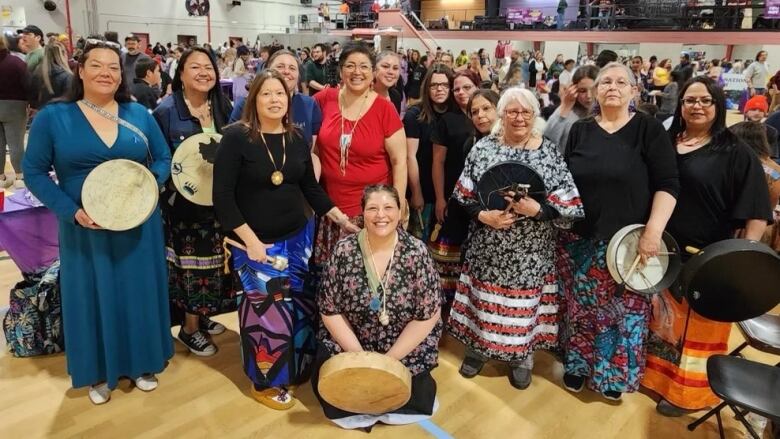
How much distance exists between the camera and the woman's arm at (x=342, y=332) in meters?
2.24

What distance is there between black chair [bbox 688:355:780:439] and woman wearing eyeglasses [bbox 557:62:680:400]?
0.45m

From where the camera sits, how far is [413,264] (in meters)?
2.25

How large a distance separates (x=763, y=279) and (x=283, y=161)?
6.22ft

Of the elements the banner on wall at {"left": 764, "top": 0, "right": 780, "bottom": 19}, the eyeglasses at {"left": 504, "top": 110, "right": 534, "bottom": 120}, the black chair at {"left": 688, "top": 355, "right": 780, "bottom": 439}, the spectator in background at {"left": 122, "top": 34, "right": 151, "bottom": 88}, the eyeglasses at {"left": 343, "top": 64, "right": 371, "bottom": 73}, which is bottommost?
the black chair at {"left": 688, "top": 355, "right": 780, "bottom": 439}

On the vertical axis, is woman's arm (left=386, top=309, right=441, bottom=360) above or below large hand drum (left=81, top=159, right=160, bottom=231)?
below

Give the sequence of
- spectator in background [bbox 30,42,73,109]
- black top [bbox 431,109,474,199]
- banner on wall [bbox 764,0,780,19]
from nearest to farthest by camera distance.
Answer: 1. black top [bbox 431,109,474,199]
2. spectator in background [bbox 30,42,73,109]
3. banner on wall [bbox 764,0,780,19]

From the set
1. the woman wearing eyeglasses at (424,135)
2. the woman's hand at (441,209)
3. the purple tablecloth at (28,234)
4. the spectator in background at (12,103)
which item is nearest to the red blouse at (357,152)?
the woman wearing eyeglasses at (424,135)

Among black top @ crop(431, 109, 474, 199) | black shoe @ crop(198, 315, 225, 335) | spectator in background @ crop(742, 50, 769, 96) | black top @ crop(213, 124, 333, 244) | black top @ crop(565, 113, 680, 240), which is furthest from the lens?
spectator in background @ crop(742, 50, 769, 96)

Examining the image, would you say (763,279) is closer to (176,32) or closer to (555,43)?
(555,43)

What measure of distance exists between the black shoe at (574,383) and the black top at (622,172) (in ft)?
2.43

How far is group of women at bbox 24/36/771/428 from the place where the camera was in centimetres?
217

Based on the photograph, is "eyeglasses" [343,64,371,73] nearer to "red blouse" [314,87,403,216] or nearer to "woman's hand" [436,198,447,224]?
"red blouse" [314,87,403,216]

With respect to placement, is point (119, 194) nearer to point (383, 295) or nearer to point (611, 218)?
point (383, 295)

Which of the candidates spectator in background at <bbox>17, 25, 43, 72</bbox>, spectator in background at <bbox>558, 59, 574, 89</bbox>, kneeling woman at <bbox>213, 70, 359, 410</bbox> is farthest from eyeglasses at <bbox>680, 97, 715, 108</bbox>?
spectator in background at <bbox>17, 25, 43, 72</bbox>
